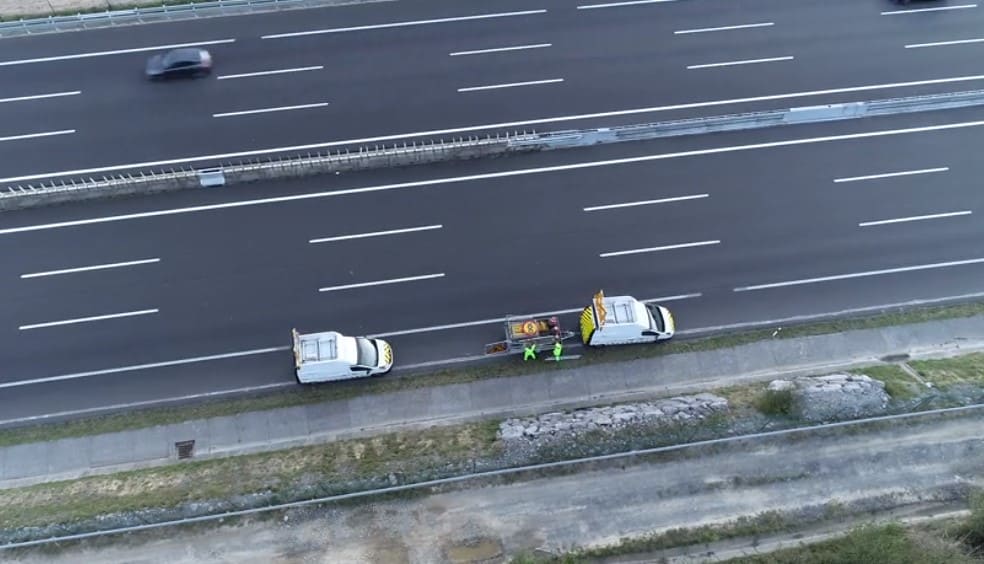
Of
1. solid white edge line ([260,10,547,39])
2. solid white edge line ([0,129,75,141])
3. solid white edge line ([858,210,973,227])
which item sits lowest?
solid white edge line ([858,210,973,227])

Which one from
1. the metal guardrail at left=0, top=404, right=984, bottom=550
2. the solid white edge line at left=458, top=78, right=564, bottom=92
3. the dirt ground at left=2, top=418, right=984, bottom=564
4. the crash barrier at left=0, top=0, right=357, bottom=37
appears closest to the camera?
the dirt ground at left=2, top=418, right=984, bottom=564

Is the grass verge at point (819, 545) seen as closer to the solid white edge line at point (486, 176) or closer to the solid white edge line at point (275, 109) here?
the solid white edge line at point (486, 176)

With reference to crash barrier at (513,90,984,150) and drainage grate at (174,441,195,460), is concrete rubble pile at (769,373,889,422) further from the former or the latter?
drainage grate at (174,441,195,460)

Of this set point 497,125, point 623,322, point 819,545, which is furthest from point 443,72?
point 819,545

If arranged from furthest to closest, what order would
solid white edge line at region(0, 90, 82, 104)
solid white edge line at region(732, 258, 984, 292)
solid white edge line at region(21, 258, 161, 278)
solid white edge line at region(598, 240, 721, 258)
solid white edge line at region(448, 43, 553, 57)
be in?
solid white edge line at region(448, 43, 553, 57) → solid white edge line at region(0, 90, 82, 104) → solid white edge line at region(598, 240, 721, 258) → solid white edge line at region(732, 258, 984, 292) → solid white edge line at region(21, 258, 161, 278)

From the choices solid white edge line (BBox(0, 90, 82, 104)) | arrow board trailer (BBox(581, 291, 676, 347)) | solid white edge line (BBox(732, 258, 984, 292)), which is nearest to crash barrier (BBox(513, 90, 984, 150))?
solid white edge line (BBox(732, 258, 984, 292))

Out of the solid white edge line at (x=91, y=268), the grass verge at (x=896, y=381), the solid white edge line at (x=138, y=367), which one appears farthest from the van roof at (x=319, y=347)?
the grass verge at (x=896, y=381)

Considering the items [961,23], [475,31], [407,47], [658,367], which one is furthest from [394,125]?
[961,23]
